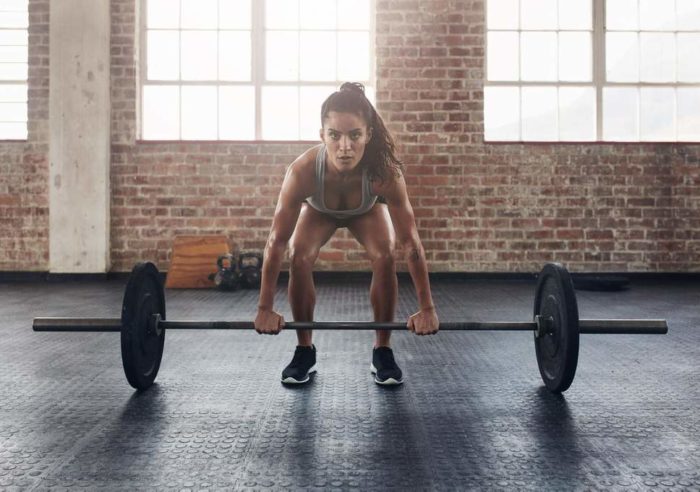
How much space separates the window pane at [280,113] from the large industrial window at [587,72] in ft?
5.39

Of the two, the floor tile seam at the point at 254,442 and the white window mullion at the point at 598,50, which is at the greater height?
the white window mullion at the point at 598,50

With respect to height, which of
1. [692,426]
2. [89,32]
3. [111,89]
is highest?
[89,32]

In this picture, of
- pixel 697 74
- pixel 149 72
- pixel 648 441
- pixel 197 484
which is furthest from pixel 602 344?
pixel 149 72

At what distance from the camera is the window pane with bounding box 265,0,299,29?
204 inches

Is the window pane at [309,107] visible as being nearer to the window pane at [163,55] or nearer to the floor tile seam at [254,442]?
the window pane at [163,55]

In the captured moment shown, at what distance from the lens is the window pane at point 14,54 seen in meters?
5.20

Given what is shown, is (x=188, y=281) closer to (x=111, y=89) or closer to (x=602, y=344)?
(x=111, y=89)

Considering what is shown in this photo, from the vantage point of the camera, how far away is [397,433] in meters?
1.47

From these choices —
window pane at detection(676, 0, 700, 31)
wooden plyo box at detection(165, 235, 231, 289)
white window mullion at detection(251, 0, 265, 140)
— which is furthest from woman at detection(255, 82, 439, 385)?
window pane at detection(676, 0, 700, 31)

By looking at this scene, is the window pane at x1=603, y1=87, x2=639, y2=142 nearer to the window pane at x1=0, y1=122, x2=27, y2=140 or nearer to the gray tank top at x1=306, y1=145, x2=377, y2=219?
the gray tank top at x1=306, y1=145, x2=377, y2=219

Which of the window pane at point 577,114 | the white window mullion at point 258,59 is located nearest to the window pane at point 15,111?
the white window mullion at point 258,59

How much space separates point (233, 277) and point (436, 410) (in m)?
3.07

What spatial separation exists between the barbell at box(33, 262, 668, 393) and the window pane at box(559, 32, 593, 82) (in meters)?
3.83

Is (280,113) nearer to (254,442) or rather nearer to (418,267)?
(418,267)
